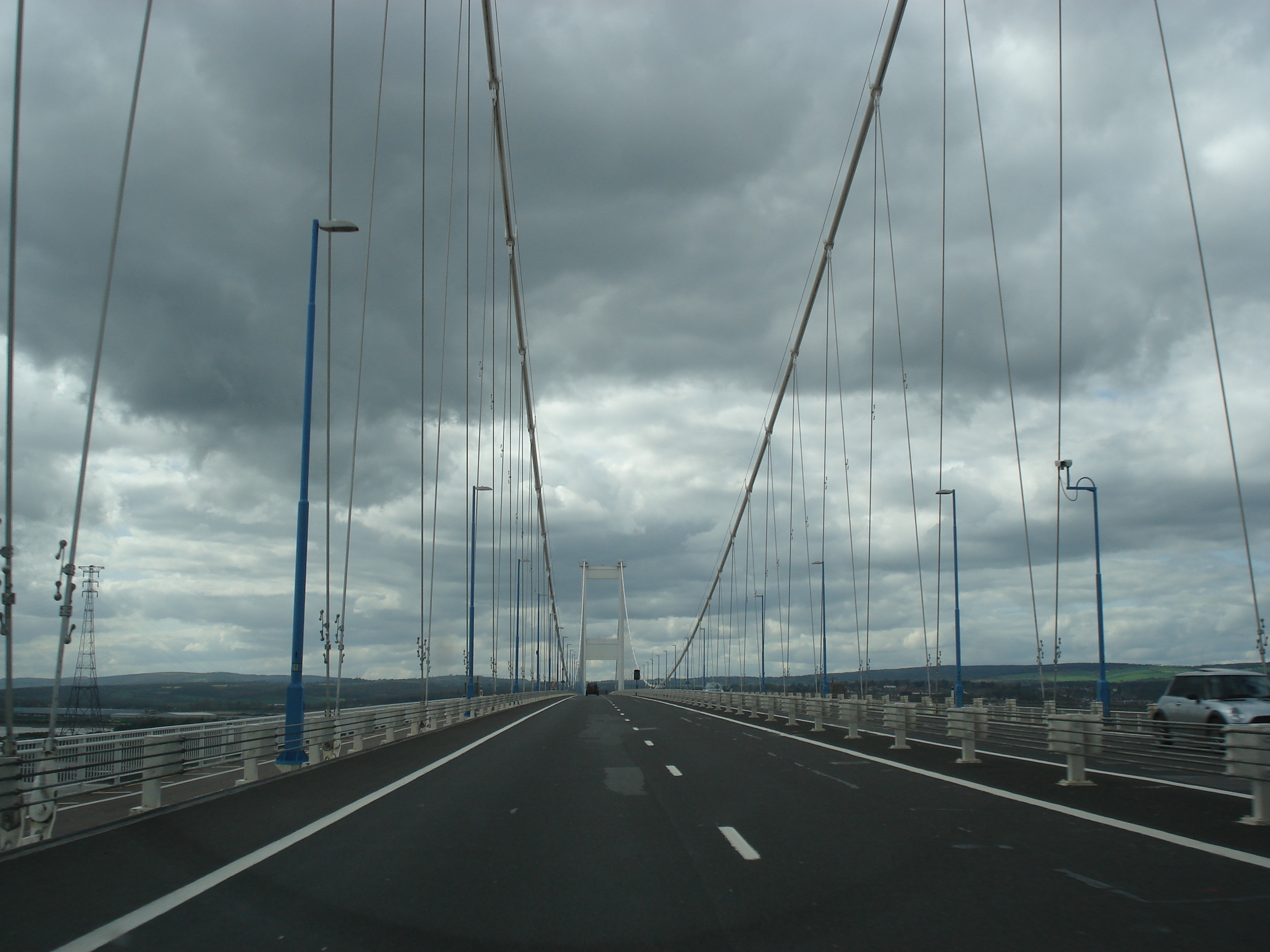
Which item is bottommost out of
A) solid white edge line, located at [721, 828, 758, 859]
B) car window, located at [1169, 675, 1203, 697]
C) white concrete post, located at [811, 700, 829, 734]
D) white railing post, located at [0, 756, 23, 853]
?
white concrete post, located at [811, 700, 829, 734]

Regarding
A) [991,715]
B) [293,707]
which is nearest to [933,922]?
[991,715]

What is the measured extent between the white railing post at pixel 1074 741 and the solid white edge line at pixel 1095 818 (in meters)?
1.13

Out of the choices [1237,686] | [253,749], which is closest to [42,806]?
[253,749]

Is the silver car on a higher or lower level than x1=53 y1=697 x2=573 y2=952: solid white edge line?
higher

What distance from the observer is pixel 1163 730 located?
21.3m

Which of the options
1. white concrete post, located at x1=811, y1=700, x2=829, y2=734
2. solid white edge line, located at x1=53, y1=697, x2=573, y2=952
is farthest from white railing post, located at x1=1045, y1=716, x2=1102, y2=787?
white concrete post, located at x1=811, y1=700, x2=829, y2=734

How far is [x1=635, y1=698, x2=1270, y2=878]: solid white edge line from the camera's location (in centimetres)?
823

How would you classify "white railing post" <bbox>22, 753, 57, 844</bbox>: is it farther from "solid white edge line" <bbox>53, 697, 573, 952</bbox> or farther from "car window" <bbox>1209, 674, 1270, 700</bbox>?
"car window" <bbox>1209, 674, 1270, 700</bbox>

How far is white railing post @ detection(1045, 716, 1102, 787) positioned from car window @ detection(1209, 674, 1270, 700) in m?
7.97

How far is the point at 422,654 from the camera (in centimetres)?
2906

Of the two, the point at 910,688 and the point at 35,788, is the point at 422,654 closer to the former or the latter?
the point at 35,788

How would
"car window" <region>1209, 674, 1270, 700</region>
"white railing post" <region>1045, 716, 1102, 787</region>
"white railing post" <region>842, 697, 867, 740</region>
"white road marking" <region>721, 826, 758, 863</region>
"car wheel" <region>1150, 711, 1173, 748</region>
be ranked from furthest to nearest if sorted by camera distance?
"white railing post" <region>842, 697, 867, 740</region>
"car window" <region>1209, 674, 1270, 700</region>
"white railing post" <region>1045, 716, 1102, 787</region>
"car wheel" <region>1150, 711, 1173, 748</region>
"white road marking" <region>721, 826, 758, 863</region>

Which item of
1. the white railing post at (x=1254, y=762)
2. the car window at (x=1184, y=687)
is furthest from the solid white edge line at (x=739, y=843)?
the car window at (x=1184, y=687)

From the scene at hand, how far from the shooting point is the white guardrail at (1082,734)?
1014 centimetres
